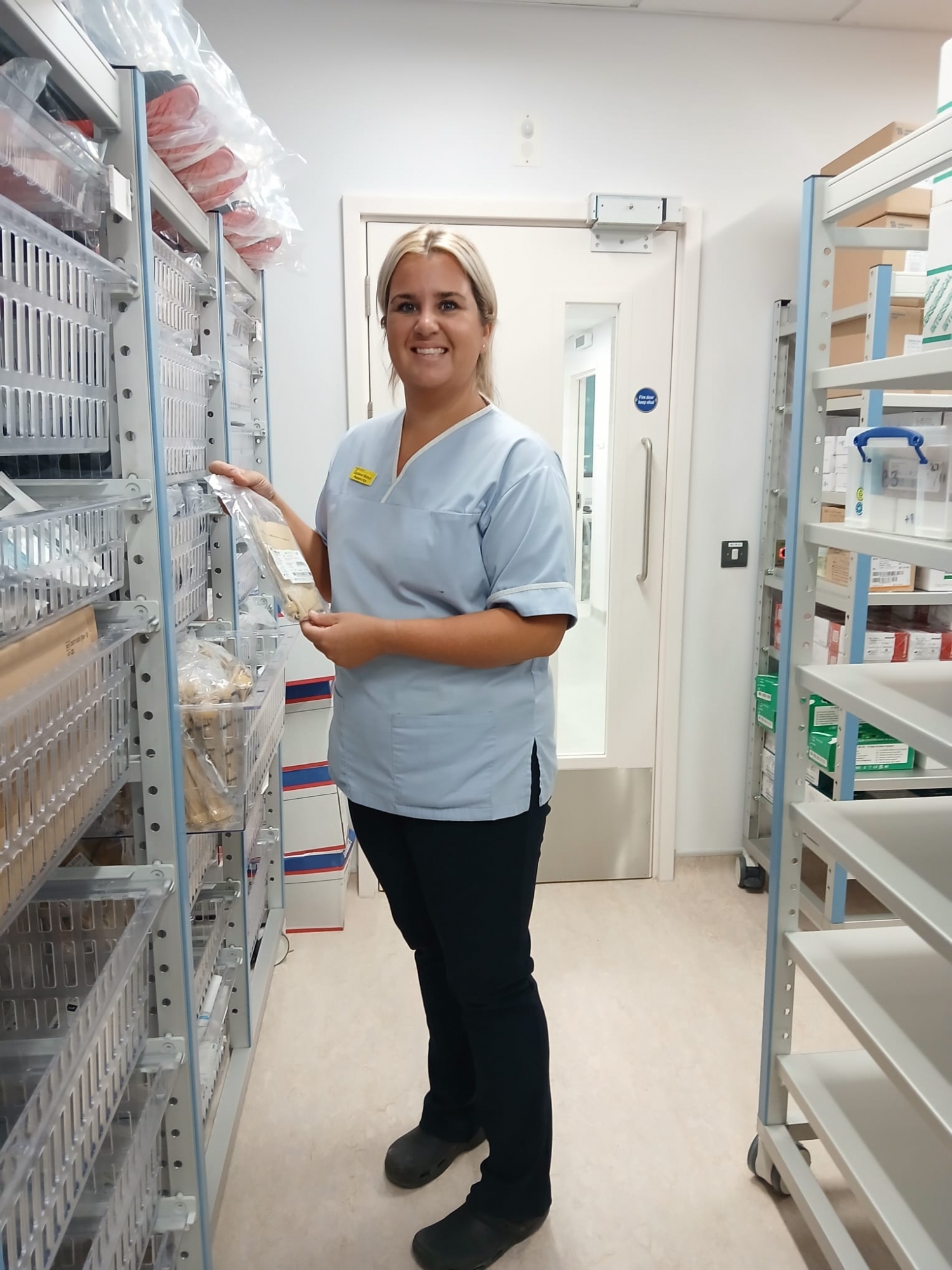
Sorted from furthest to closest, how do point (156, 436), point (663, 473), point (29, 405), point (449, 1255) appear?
point (663, 473)
point (449, 1255)
point (156, 436)
point (29, 405)

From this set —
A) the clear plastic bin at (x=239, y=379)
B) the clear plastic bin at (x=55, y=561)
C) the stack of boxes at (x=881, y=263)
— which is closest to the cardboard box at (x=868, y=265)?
the stack of boxes at (x=881, y=263)

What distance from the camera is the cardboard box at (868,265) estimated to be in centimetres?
223

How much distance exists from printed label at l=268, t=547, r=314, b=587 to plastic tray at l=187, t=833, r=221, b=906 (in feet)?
1.55

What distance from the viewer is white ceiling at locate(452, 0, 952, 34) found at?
2436mm

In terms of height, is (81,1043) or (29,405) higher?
(29,405)

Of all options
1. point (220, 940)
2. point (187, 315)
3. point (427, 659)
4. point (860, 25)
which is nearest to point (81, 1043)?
point (427, 659)

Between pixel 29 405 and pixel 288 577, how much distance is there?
534 mm

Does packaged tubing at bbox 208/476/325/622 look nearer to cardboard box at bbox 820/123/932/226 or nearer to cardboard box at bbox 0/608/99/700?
cardboard box at bbox 0/608/99/700

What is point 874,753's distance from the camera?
2373 millimetres

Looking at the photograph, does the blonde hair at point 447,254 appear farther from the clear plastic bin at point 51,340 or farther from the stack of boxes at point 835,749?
the stack of boxes at point 835,749

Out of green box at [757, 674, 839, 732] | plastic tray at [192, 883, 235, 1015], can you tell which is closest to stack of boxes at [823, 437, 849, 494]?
green box at [757, 674, 839, 732]

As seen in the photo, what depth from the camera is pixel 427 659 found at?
4.49ft

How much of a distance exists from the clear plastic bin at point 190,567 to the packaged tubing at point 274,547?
0.34ft

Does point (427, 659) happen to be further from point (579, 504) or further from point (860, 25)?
point (860, 25)
